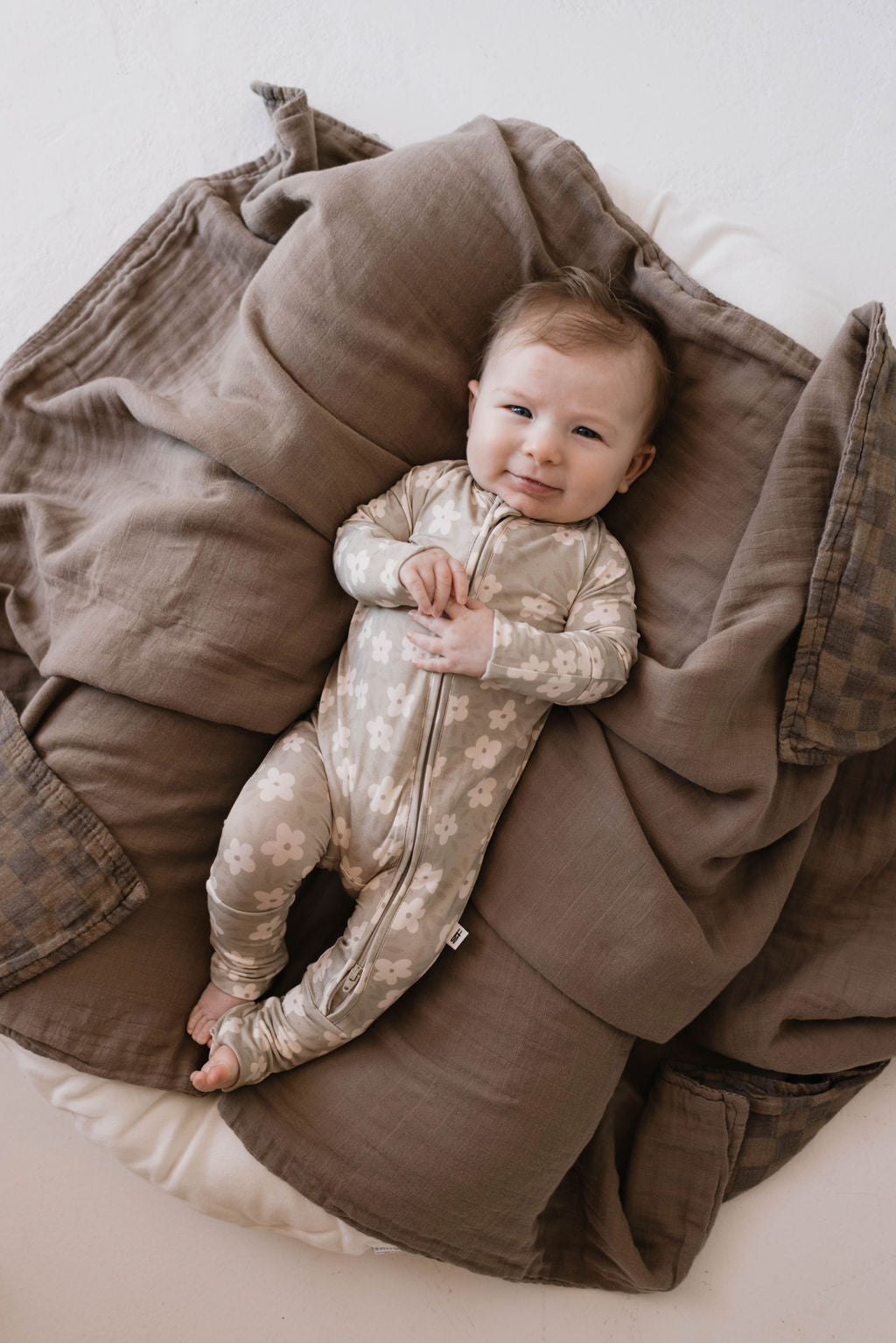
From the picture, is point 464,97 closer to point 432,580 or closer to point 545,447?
point 545,447

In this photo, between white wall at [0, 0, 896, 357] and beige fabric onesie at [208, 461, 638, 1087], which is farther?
white wall at [0, 0, 896, 357]

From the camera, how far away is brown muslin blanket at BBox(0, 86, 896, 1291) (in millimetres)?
1194

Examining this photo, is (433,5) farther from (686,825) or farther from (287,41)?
(686,825)

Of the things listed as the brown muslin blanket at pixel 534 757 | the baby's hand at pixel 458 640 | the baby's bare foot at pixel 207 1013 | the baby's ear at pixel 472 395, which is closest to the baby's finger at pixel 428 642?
the baby's hand at pixel 458 640

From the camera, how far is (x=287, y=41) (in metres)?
1.68

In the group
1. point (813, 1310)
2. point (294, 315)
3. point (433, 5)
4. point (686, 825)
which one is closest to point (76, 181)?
point (294, 315)

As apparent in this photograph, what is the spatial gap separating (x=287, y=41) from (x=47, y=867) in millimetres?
1404

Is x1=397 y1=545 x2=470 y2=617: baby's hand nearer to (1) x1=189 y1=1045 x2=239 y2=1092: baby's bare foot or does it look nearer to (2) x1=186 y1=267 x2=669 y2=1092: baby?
(2) x1=186 y1=267 x2=669 y2=1092: baby

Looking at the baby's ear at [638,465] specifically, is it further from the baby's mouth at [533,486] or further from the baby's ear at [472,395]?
the baby's ear at [472,395]

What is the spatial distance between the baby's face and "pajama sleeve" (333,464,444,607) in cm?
9

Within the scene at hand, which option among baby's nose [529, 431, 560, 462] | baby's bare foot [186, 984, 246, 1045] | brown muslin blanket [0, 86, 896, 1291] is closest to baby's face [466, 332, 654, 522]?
baby's nose [529, 431, 560, 462]

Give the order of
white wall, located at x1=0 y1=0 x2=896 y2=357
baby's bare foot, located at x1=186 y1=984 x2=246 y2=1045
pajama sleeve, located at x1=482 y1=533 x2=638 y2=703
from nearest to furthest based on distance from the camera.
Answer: pajama sleeve, located at x1=482 y1=533 x2=638 y2=703 < baby's bare foot, located at x1=186 y1=984 x2=246 y2=1045 < white wall, located at x1=0 y1=0 x2=896 y2=357

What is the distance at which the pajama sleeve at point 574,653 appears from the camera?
1.17 m

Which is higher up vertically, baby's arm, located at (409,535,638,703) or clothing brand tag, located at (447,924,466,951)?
baby's arm, located at (409,535,638,703)
